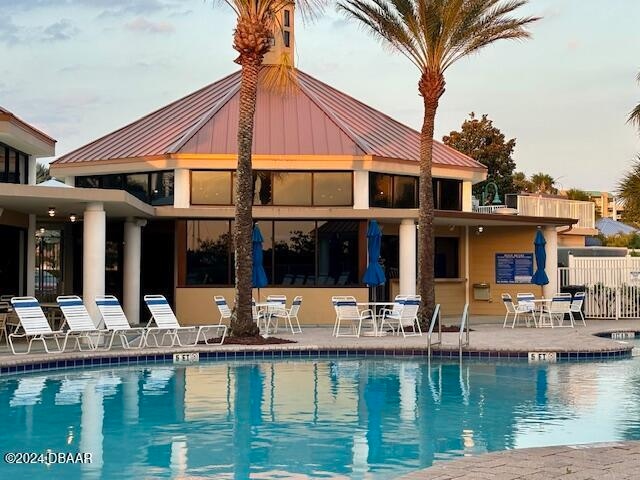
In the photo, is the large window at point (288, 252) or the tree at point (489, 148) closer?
the large window at point (288, 252)

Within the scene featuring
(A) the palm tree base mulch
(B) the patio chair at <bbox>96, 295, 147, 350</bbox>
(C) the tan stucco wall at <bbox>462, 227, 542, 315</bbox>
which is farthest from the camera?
(C) the tan stucco wall at <bbox>462, 227, 542, 315</bbox>

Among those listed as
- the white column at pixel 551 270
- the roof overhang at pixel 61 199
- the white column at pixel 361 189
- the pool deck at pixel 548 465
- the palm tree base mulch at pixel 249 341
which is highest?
the white column at pixel 361 189

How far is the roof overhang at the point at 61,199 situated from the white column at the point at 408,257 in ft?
24.8

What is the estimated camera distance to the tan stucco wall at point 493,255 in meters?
29.1

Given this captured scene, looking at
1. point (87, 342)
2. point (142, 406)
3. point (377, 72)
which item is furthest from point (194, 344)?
point (377, 72)

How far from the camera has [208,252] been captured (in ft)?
80.8

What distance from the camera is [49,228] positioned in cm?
2700

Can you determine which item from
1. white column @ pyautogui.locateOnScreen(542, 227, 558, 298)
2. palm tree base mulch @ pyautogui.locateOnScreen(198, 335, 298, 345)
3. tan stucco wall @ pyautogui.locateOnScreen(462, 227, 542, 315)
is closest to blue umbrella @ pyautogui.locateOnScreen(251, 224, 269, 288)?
palm tree base mulch @ pyautogui.locateOnScreen(198, 335, 298, 345)

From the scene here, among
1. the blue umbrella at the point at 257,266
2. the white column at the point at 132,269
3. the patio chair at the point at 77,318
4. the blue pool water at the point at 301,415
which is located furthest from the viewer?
the white column at the point at 132,269

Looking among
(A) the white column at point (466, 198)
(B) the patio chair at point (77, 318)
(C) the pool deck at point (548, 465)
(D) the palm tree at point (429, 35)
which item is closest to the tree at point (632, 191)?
(A) the white column at point (466, 198)

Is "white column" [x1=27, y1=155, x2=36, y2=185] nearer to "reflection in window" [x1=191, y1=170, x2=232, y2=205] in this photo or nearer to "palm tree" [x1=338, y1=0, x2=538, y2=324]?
"reflection in window" [x1=191, y1=170, x2=232, y2=205]

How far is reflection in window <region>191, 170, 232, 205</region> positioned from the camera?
81.4 ft

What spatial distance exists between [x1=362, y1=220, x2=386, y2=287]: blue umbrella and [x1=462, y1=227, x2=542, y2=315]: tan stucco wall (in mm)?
7736

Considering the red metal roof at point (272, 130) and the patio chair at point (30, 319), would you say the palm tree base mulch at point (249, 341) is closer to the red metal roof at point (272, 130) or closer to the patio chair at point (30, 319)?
the patio chair at point (30, 319)
